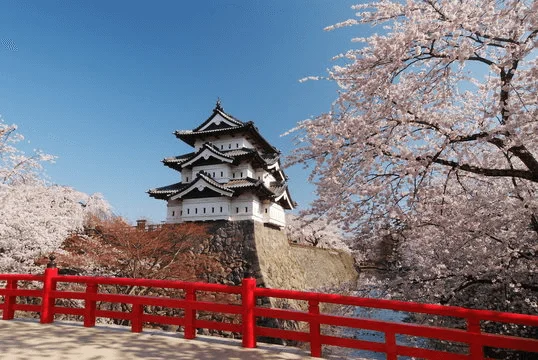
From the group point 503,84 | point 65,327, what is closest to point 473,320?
point 503,84

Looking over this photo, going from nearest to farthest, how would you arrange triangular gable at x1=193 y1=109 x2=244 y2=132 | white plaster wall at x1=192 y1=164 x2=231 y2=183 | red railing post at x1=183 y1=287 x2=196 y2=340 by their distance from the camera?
red railing post at x1=183 y1=287 x2=196 y2=340
white plaster wall at x1=192 y1=164 x2=231 y2=183
triangular gable at x1=193 y1=109 x2=244 y2=132

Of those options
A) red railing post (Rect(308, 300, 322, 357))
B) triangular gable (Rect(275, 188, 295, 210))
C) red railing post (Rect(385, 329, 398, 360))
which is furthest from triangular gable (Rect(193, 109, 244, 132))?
red railing post (Rect(385, 329, 398, 360))

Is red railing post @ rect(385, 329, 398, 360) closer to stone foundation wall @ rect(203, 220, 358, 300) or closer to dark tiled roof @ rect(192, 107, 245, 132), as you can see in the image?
stone foundation wall @ rect(203, 220, 358, 300)

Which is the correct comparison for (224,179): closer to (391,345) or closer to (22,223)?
(22,223)

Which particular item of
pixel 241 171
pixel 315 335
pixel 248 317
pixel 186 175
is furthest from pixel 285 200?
pixel 315 335

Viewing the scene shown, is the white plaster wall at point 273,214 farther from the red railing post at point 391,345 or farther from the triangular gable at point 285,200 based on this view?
the red railing post at point 391,345

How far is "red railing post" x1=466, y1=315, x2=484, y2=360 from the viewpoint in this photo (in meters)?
3.46

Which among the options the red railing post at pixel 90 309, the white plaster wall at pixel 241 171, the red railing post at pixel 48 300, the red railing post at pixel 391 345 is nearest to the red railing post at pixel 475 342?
Answer: the red railing post at pixel 391 345

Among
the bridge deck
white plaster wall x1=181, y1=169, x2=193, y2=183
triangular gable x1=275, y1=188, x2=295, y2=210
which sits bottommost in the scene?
the bridge deck

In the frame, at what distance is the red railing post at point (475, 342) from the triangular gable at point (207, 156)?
2080cm

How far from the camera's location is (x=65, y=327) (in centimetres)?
557

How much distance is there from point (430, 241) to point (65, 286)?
14542 mm

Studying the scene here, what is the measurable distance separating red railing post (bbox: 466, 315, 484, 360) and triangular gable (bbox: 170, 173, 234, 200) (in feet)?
61.1

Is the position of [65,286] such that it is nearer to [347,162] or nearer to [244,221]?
[244,221]
